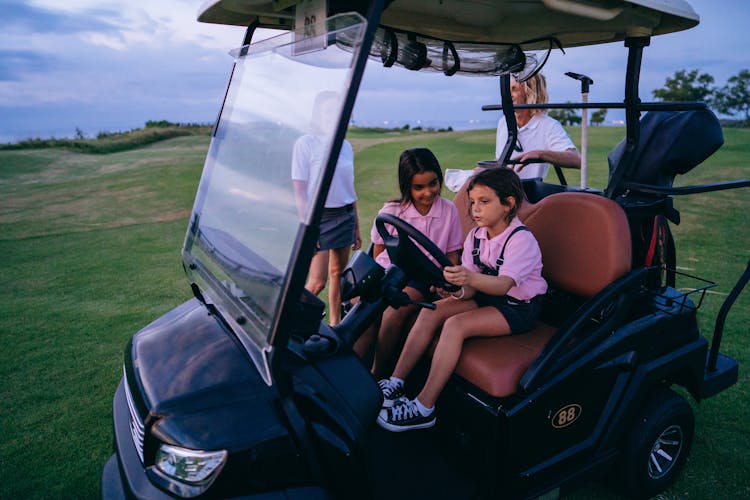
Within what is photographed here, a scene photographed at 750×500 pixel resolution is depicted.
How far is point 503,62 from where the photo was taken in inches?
112

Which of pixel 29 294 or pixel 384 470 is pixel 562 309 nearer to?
pixel 384 470

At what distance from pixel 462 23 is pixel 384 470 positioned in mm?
2024

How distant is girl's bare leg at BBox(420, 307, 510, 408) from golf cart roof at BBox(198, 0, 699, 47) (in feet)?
4.20

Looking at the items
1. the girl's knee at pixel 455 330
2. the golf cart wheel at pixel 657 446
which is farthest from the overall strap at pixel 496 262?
the golf cart wheel at pixel 657 446

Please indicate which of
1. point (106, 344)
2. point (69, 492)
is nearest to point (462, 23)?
point (69, 492)

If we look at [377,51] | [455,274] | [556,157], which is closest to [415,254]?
[455,274]

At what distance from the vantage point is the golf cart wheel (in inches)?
91.7

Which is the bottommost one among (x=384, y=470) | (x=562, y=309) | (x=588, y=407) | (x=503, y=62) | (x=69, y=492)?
(x=69, y=492)

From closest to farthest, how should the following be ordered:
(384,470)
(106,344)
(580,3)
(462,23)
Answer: (580,3)
(384,470)
(462,23)
(106,344)

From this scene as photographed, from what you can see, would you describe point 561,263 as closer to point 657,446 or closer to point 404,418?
point 657,446

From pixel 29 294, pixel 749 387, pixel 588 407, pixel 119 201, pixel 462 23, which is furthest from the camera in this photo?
pixel 119 201

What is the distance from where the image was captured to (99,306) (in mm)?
4973

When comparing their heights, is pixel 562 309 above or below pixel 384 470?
above

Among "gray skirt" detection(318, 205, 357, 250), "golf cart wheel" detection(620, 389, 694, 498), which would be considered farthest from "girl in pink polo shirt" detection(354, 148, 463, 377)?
"gray skirt" detection(318, 205, 357, 250)
